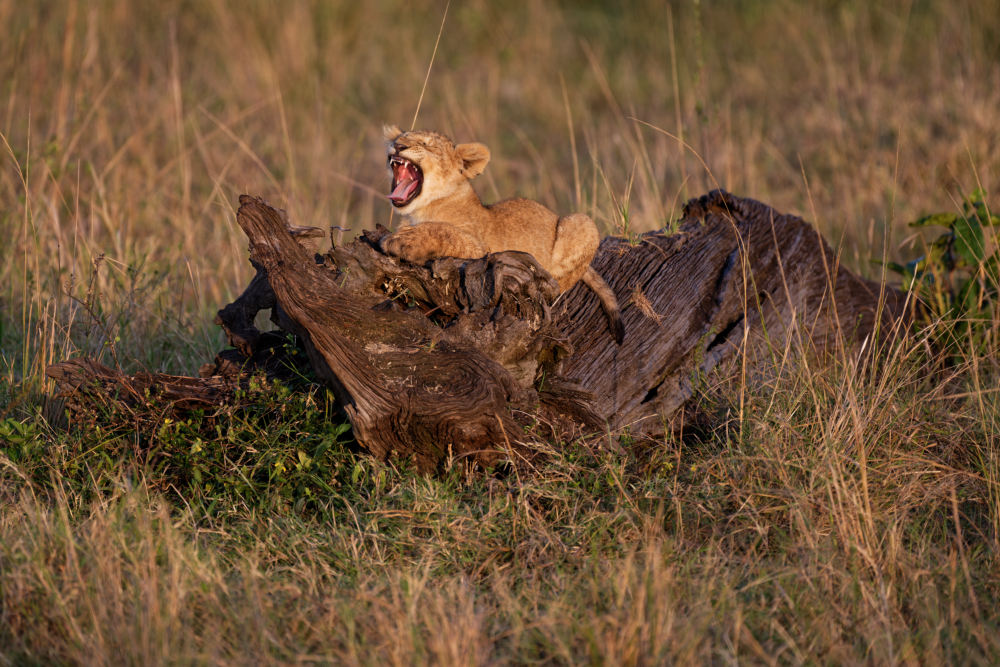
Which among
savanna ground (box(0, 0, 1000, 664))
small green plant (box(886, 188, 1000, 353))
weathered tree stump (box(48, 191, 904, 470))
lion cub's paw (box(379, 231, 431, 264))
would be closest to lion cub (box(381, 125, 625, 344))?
weathered tree stump (box(48, 191, 904, 470))

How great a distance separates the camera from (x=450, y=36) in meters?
12.0

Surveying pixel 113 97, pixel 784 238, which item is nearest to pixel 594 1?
pixel 113 97

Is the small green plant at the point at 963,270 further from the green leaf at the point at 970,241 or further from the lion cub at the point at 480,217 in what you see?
the lion cub at the point at 480,217

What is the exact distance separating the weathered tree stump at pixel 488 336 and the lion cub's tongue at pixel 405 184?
30 centimetres

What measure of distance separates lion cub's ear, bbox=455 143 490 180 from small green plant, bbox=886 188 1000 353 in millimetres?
2317

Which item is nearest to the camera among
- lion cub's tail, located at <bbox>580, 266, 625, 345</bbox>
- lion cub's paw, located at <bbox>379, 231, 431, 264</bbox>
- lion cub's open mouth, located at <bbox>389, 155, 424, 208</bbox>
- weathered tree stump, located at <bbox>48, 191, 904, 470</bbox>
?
weathered tree stump, located at <bbox>48, 191, 904, 470</bbox>

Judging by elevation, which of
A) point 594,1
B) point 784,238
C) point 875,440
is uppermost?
point 594,1

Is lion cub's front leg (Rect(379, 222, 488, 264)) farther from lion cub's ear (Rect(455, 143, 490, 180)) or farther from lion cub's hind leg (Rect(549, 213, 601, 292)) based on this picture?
lion cub's ear (Rect(455, 143, 490, 180))

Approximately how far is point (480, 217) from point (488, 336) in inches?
30.7

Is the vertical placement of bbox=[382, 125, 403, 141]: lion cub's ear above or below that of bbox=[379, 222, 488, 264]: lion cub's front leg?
above

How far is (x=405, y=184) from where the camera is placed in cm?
456

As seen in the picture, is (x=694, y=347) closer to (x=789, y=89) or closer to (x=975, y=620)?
(x=975, y=620)

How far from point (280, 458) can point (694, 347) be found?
1.94m

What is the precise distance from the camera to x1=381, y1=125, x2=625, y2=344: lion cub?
4477 mm
